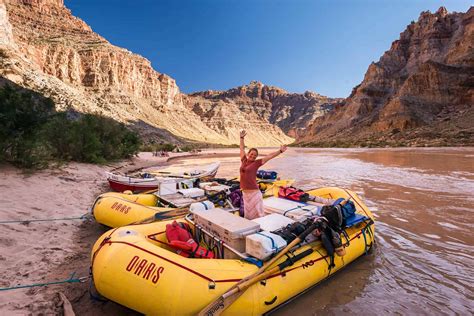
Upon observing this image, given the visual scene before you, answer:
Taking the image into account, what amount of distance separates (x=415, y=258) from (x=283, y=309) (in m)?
3.17

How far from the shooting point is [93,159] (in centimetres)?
1711

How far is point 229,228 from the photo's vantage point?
391 centimetres

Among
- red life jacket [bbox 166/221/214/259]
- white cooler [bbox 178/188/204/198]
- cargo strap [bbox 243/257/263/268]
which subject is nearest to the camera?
cargo strap [bbox 243/257/263/268]

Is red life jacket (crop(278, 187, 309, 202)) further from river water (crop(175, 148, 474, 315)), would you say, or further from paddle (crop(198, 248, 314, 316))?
paddle (crop(198, 248, 314, 316))

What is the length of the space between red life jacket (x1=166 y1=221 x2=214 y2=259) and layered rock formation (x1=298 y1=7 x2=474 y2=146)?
4355 centimetres

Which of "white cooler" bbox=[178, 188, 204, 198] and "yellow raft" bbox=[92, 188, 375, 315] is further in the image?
"white cooler" bbox=[178, 188, 204, 198]

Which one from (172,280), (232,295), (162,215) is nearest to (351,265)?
(232,295)

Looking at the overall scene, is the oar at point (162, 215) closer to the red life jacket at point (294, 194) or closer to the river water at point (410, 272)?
the red life jacket at point (294, 194)

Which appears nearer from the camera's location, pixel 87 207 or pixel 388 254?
pixel 388 254

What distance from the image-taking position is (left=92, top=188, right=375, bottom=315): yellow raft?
10.2 ft

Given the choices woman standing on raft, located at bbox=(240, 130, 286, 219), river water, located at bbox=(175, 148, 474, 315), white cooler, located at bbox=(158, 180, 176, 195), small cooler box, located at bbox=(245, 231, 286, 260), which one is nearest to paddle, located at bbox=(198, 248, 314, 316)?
small cooler box, located at bbox=(245, 231, 286, 260)

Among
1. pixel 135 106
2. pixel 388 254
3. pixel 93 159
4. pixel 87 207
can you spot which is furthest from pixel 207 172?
pixel 135 106

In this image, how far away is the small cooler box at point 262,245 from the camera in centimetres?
371

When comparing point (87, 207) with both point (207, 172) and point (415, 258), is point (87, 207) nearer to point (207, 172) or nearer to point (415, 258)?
point (207, 172)
